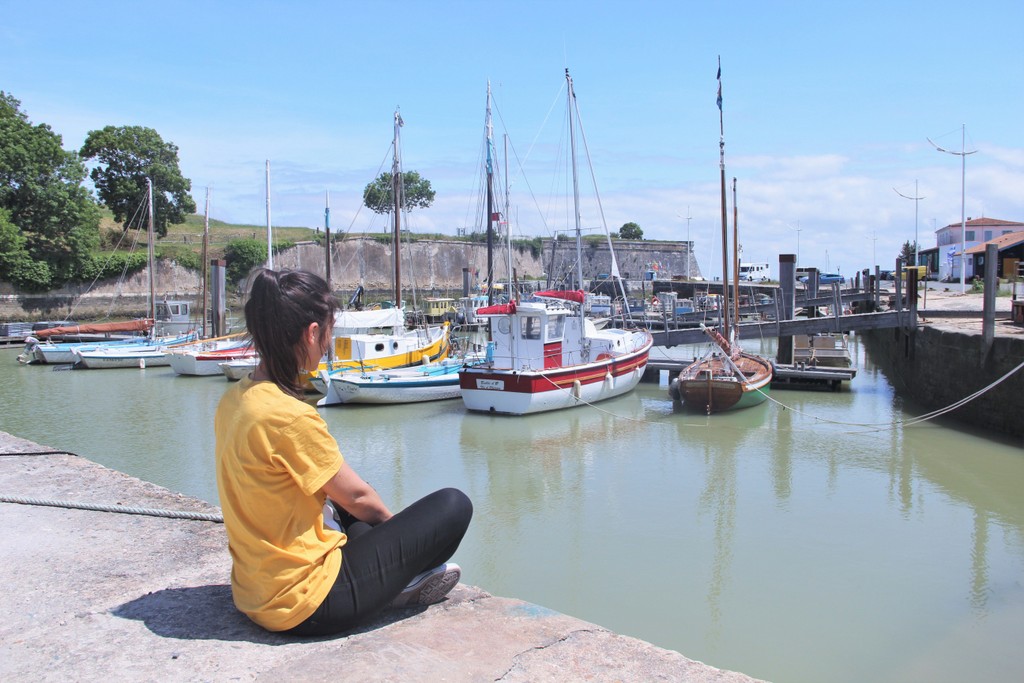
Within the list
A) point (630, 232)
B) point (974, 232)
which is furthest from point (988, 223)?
point (630, 232)

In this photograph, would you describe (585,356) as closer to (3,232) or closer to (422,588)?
(422,588)

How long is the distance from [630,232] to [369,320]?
7627 centimetres

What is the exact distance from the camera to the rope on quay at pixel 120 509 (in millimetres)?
4145

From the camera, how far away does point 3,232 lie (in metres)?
42.7

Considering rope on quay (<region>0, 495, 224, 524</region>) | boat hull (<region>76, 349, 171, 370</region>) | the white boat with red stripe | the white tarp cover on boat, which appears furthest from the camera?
boat hull (<region>76, 349, 171, 370</region>)

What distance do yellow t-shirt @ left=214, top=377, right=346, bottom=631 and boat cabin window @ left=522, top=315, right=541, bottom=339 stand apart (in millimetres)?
15852

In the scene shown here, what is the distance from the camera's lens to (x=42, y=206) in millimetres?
45625

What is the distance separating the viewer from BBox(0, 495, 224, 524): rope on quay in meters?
4.14

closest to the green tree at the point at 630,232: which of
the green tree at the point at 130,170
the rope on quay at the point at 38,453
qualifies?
the green tree at the point at 130,170

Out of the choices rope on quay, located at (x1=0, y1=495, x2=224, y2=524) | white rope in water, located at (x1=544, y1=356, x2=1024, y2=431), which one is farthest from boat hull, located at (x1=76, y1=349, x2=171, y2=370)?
rope on quay, located at (x1=0, y1=495, x2=224, y2=524)

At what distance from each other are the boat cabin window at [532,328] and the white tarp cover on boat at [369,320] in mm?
5631

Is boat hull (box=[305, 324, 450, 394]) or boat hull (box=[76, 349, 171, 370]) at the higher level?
boat hull (box=[305, 324, 450, 394])

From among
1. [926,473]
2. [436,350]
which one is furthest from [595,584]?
[436,350]

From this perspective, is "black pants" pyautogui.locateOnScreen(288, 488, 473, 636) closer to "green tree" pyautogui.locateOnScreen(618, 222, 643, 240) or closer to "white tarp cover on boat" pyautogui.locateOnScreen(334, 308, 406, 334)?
"white tarp cover on boat" pyautogui.locateOnScreen(334, 308, 406, 334)
